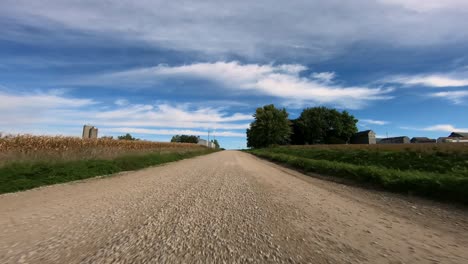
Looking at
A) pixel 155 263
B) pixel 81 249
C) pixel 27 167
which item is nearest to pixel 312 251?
pixel 155 263

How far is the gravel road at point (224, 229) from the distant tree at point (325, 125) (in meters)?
85.9

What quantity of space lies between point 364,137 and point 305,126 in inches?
782

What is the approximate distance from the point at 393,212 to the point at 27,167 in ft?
45.2

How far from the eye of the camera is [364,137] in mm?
88875

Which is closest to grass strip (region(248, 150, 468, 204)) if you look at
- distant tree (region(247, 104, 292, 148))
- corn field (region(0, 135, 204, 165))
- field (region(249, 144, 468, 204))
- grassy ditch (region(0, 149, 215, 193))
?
field (region(249, 144, 468, 204))

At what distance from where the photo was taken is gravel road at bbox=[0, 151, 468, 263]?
11.1 ft

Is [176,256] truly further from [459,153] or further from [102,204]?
[459,153]

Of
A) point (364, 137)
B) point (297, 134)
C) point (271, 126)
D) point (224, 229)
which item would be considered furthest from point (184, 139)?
point (224, 229)

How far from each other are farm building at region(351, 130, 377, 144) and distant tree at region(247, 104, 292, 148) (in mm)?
28896

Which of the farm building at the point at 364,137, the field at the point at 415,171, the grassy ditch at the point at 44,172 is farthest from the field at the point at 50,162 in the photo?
the farm building at the point at 364,137

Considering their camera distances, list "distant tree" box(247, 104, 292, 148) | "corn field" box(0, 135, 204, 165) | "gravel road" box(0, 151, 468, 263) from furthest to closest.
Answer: "distant tree" box(247, 104, 292, 148) < "corn field" box(0, 135, 204, 165) < "gravel road" box(0, 151, 468, 263)

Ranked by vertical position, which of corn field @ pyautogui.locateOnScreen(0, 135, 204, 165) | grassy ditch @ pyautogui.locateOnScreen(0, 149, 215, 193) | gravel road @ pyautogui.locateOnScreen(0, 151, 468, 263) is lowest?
gravel road @ pyautogui.locateOnScreen(0, 151, 468, 263)

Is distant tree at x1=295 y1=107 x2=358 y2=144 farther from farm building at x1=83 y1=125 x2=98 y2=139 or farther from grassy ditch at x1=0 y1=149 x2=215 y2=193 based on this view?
grassy ditch at x1=0 y1=149 x2=215 y2=193

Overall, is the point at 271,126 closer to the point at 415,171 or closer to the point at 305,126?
the point at 305,126
